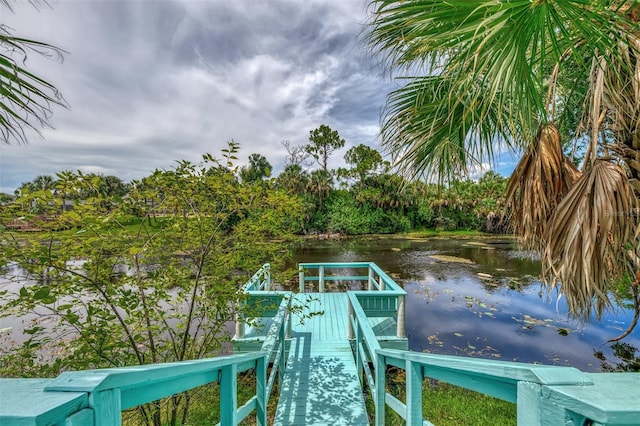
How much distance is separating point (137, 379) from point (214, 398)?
3735 millimetres

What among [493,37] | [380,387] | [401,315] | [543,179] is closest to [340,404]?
[380,387]

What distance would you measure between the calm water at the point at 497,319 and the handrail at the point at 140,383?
2291 mm

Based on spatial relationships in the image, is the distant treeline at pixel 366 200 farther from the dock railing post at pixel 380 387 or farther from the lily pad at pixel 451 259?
the dock railing post at pixel 380 387

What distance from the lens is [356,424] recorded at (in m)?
2.38

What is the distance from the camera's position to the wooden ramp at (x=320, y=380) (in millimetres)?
2502

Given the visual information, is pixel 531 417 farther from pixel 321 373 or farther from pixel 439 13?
pixel 321 373

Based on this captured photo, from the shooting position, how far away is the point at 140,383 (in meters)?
0.73

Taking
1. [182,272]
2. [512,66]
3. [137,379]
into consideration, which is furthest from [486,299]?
[137,379]

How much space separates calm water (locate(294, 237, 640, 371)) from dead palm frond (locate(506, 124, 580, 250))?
0.50 metres

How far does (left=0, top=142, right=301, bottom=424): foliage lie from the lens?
147 cm

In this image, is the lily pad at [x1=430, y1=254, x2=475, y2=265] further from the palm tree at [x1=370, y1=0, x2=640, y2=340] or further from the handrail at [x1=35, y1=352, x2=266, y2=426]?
the handrail at [x1=35, y1=352, x2=266, y2=426]

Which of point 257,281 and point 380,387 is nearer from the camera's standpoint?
point 380,387

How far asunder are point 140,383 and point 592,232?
→ 2702 mm

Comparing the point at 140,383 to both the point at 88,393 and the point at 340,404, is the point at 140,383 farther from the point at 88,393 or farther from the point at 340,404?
the point at 340,404
